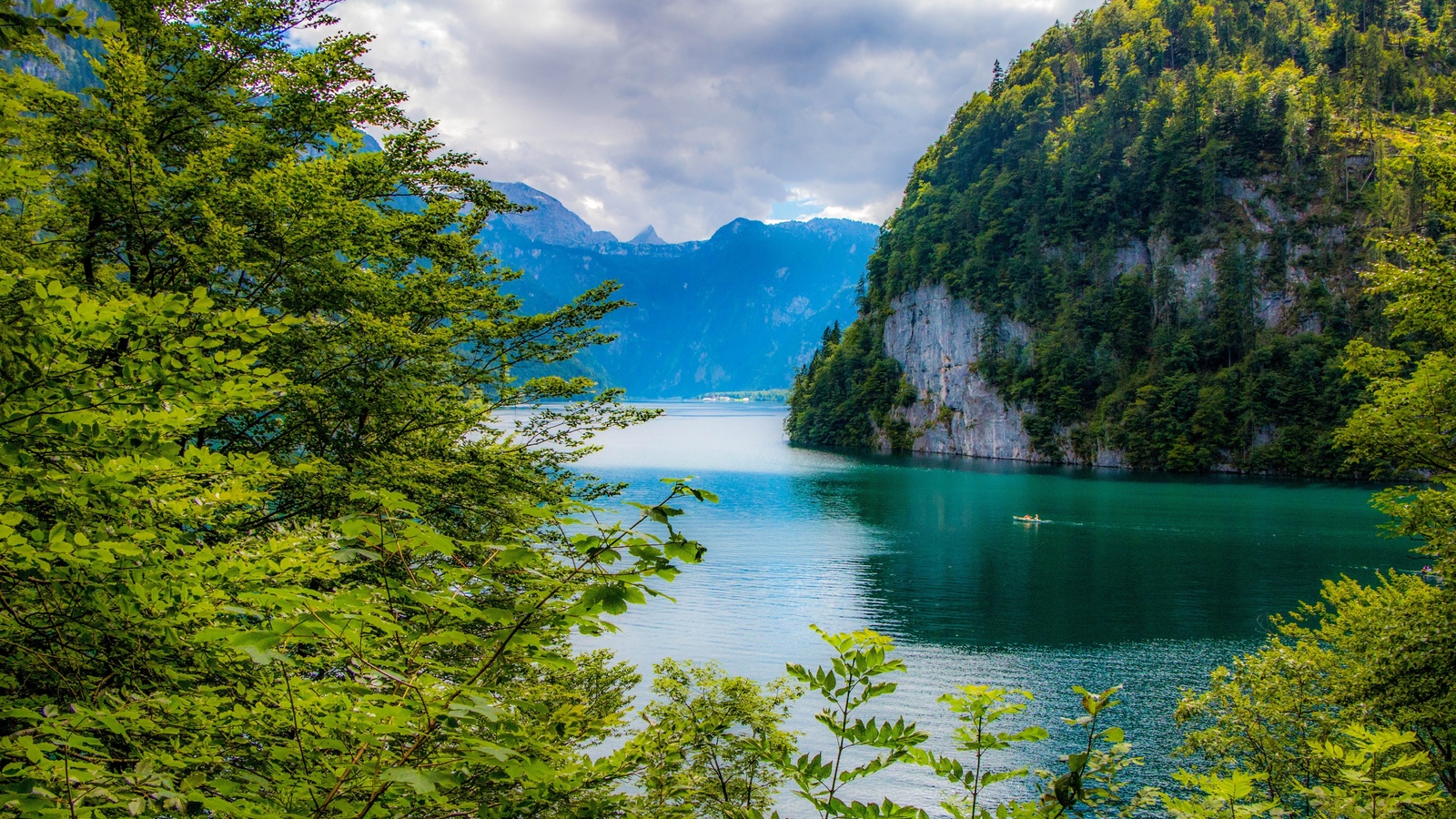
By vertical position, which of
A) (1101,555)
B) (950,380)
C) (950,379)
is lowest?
(1101,555)

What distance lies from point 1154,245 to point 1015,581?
233 feet

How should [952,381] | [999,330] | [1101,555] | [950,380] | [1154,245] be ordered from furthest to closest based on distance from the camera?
[950,380] < [952,381] < [999,330] < [1154,245] < [1101,555]

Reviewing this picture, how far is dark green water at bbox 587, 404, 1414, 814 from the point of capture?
2044 cm

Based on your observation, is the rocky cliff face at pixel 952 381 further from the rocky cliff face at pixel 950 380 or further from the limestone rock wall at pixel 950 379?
the rocky cliff face at pixel 950 380

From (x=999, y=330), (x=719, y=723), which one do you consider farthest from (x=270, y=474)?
(x=999, y=330)

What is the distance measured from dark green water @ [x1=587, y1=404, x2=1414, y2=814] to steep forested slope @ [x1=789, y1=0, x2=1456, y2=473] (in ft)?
55.0

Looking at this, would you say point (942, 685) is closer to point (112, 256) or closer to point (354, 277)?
point (354, 277)

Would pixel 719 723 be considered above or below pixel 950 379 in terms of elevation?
below

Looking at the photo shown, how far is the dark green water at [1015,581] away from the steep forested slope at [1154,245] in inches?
661

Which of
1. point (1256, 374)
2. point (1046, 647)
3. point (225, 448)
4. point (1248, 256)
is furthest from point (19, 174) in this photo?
point (1248, 256)

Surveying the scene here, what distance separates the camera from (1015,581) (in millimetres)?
30312

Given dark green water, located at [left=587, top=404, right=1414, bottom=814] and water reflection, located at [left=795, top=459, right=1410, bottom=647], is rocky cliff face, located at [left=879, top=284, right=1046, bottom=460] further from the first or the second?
water reflection, located at [left=795, top=459, right=1410, bottom=647]

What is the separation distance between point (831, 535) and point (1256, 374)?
181 ft

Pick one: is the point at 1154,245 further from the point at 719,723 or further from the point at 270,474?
the point at 270,474
